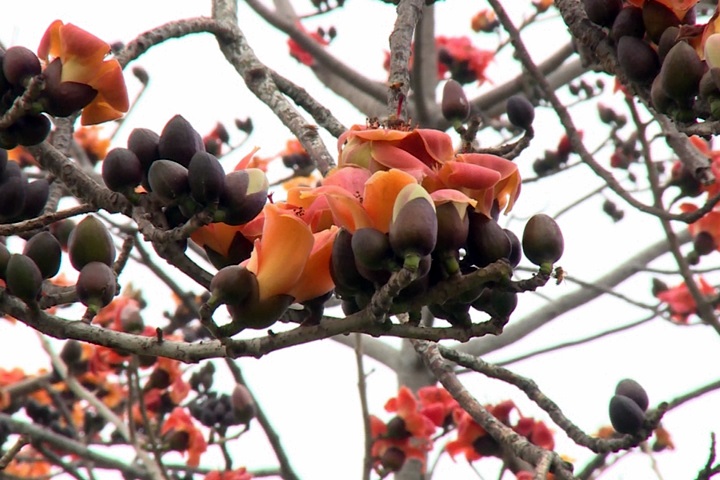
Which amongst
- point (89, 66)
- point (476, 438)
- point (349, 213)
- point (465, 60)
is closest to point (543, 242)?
point (349, 213)

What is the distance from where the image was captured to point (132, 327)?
1645mm

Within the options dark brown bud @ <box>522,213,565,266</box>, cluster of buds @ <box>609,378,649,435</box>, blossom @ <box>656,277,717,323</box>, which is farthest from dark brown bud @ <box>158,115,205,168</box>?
blossom @ <box>656,277,717,323</box>

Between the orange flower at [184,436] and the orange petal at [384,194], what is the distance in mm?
2073

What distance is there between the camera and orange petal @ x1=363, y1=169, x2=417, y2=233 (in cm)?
88

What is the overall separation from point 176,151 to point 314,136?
560mm

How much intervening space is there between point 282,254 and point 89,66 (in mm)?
356

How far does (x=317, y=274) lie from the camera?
38.1 inches

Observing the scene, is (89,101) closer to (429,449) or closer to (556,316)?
(429,449)

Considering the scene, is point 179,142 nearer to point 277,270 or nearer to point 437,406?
point 277,270

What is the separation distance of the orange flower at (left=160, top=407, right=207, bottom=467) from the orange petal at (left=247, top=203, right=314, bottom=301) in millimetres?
1975

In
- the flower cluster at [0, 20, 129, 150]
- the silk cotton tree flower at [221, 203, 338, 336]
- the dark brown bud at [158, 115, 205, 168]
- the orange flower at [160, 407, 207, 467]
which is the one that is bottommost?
the silk cotton tree flower at [221, 203, 338, 336]

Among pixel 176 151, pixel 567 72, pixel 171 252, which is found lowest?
pixel 171 252

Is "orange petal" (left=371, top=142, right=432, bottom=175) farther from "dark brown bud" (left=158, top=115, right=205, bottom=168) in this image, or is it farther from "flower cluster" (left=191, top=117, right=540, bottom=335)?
"dark brown bud" (left=158, top=115, right=205, bottom=168)

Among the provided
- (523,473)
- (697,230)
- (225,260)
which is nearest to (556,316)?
(697,230)
